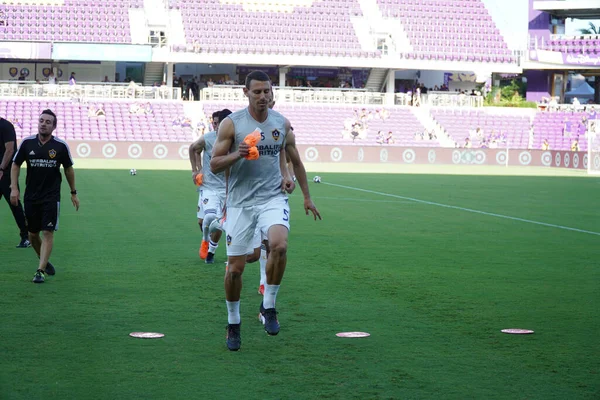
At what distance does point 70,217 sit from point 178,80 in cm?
4019

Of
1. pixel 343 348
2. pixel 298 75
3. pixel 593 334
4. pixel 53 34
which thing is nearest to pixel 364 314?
pixel 343 348

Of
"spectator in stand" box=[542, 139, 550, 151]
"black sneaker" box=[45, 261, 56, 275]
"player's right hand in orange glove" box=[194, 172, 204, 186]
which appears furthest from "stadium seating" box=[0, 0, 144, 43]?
"black sneaker" box=[45, 261, 56, 275]

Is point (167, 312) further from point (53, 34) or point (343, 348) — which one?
point (53, 34)

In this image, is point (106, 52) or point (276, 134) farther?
point (106, 52)

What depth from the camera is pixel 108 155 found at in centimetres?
4578

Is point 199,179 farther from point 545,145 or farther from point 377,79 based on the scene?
point 377,79

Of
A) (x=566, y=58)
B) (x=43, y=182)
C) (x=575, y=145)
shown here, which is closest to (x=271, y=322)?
(x=43, y=182)

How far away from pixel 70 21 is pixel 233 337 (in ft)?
169

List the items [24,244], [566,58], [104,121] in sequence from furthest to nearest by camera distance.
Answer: [566,58], [104,121], [24,244]

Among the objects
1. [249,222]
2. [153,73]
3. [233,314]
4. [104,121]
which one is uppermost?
[153,73]

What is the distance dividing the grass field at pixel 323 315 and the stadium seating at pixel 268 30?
39225 mm

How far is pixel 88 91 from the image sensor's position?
52.2 metres

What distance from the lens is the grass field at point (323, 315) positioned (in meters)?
6.21

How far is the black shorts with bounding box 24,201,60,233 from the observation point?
402 inches
